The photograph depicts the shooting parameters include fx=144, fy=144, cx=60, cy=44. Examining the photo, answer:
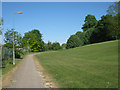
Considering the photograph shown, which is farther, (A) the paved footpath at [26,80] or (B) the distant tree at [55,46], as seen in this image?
(B) the distant tree at [55,46]

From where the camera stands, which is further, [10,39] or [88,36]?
[88,36]

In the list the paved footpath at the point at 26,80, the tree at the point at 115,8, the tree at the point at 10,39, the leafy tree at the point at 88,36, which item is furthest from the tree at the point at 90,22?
the paved footpath at the point at 26,80

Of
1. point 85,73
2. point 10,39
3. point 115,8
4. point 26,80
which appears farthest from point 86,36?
point 26,80

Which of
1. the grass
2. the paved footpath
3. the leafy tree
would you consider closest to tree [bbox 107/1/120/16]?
the grass

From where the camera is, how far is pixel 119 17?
36.2m

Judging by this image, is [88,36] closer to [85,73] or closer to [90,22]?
[90,22]

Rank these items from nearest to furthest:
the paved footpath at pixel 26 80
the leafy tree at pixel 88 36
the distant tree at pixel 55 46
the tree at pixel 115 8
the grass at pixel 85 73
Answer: the paved footpath at pixel 26 80 → the grass at pixel 85 73 → the tree at pixel 115 8 → the leafy tree at pixel 88 36 → the distant tree at pixel 55 46

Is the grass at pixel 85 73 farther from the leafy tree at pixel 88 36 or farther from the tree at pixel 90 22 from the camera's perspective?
the tree at pixel 90 22

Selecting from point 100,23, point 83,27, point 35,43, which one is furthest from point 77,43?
point 83,27

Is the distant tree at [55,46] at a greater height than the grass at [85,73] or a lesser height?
greater

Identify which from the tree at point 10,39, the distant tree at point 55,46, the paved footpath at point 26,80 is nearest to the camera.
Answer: the paved footpath at point 26,80

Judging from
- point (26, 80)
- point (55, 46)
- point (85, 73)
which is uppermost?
point (55, 46)

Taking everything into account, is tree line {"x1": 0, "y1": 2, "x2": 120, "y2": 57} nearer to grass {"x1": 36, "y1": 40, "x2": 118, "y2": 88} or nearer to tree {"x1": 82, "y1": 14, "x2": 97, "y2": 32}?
tree {"x1": 82, "y1": 14, "x2": 97, "y2": 32}

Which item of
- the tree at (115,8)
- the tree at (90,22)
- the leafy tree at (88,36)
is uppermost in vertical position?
the tree at (90,22)
